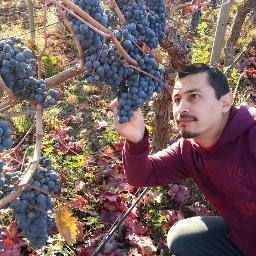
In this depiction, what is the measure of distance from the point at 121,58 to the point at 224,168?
1.06m

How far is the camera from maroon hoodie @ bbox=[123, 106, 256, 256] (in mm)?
2086

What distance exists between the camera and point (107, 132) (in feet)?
13.6

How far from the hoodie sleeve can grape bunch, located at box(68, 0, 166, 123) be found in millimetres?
617

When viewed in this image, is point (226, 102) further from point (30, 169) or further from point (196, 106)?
point (30, 169)

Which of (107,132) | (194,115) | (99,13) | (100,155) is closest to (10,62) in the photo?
(99,13)

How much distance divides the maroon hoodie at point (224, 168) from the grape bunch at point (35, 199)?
69cm

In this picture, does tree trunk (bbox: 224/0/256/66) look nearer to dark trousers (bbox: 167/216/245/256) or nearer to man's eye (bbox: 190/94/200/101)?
dark trousers (bbox: 167/216/245/256)

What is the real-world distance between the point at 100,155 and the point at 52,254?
127 centimetres

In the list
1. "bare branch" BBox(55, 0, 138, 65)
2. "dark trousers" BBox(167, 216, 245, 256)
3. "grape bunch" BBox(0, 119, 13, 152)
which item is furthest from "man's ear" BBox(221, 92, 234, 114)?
"grape bunch" BBox(0, 119, 13, 152)

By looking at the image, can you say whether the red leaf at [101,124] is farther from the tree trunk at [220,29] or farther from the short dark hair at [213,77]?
the short dark hair at [213,77]

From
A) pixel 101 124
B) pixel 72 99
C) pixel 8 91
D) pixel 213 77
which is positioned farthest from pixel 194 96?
pixel 72 99

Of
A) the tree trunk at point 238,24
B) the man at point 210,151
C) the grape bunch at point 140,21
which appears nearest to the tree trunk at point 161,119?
the man at point 210,151

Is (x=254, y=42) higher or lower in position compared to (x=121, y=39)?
lower

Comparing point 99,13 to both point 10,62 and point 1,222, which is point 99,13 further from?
point 1,222
